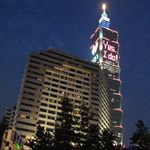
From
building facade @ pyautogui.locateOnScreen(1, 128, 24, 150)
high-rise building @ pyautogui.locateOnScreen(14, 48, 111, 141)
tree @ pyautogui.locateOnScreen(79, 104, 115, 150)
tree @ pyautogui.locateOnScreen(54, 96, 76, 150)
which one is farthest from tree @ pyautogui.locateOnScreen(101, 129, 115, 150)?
high-rise building @ pyautogui.locateOnScreen(14, 48, 111, 141)

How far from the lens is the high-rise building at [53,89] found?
134 metres

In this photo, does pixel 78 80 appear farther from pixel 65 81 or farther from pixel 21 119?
pixel 21 119

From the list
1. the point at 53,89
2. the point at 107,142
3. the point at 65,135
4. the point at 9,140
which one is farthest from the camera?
the point at 53,89

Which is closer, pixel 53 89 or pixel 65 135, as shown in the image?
pixel 65 135

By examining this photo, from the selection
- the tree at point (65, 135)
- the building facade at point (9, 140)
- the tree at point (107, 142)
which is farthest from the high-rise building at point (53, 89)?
the tree at point (65, 135)

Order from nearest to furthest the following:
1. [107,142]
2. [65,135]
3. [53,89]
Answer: [65,135] < [107,142] < [53,89]

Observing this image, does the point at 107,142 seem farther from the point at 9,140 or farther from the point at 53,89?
the point at 53,89

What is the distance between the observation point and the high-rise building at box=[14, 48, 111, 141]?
13412cm

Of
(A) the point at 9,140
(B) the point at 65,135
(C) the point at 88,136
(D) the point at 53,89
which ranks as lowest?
(A) the point at 9,140

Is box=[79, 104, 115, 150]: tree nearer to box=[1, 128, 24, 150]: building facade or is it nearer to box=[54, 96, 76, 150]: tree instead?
box=[54, 96, 76, 150]: tree

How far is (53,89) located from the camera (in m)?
150

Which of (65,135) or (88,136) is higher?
(88,136)

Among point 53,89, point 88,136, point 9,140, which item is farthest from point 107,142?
point 53,89

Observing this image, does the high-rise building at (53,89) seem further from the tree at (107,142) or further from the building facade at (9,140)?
the tree at (107,142)
